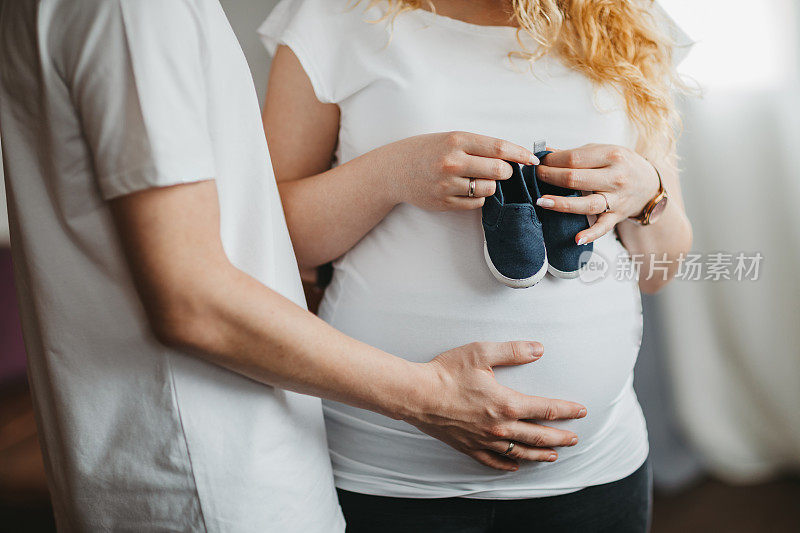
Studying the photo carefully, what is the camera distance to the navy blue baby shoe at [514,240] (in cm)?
73

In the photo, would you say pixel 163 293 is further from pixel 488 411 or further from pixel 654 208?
pixel 654 208

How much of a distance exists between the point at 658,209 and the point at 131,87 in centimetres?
74

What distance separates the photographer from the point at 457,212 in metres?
0.80

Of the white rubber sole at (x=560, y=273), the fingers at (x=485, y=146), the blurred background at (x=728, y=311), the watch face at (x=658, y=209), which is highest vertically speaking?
the fingers at (x=485, y=146)

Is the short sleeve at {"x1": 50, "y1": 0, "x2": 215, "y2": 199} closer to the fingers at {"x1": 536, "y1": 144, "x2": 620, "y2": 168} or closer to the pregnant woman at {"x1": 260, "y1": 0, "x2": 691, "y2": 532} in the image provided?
the pregnant woman at {"x1": 260, "y1": 0, "x2": 691, "y2": 532}

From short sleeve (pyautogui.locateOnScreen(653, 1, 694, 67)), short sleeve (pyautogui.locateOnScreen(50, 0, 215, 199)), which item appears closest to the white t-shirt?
short sleeve (pyautogui.locateOnScreen(50, 0, 215, 199))

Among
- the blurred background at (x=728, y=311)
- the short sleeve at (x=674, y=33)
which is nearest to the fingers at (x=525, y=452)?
the short sleeve at (x=674, y=33)

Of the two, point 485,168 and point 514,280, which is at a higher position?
point 485,168

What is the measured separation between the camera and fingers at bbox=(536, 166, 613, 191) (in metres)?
0.77

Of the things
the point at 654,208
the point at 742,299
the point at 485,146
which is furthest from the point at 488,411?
the point at 742,299

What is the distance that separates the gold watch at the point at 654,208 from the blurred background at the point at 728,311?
1243 millimetres

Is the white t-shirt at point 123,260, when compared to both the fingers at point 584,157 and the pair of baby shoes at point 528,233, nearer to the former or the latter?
the pair of baby shoes at point 528,233

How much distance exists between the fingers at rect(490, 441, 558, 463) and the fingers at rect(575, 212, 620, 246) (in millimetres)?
273

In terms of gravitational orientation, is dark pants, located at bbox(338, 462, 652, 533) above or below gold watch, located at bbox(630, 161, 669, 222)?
below
